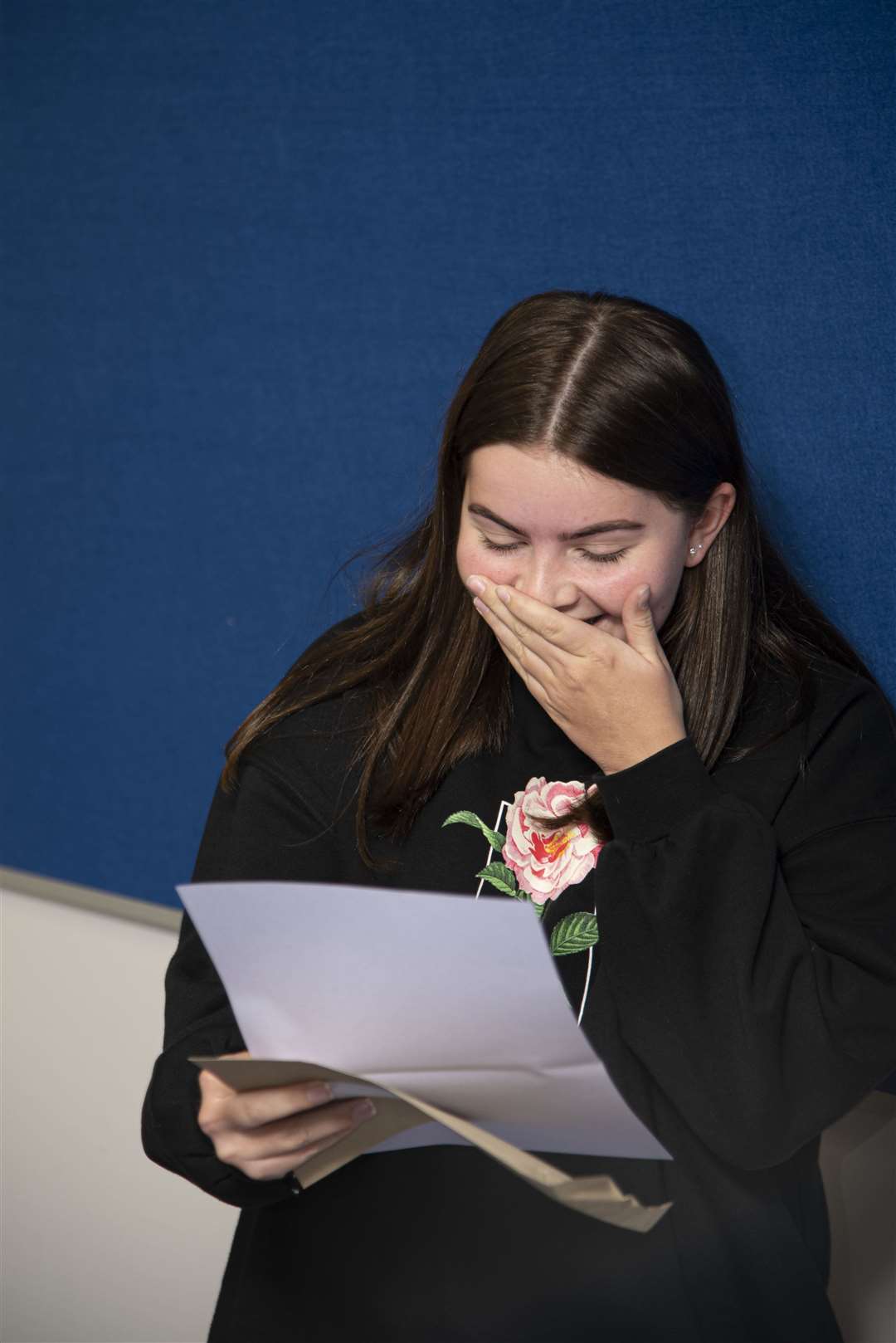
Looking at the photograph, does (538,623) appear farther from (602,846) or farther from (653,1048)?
(653,1048)

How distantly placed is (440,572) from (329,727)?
166 millimetres

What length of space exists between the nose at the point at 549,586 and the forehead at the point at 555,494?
0.12 feet

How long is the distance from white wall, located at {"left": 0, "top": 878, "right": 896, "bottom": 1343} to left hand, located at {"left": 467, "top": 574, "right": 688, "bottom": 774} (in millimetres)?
921

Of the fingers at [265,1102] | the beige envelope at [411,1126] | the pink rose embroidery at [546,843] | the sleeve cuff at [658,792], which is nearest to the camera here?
the beige envelope at [411,1126]

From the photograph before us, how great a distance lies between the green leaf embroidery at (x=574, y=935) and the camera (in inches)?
39.3

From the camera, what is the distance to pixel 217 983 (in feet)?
3.43

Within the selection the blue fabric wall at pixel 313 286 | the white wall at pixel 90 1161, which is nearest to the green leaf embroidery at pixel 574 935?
the blue fabric wall at pixel 313 286

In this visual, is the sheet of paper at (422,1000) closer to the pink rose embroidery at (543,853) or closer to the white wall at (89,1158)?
the pink rose embroidery at (543,853)

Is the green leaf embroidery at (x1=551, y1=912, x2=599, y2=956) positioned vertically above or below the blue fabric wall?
below

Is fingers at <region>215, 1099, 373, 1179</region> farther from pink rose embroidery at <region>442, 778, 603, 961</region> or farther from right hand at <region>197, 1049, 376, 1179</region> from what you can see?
pink rose embroidery at <region>442, 778, 603, 961</region>

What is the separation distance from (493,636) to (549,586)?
0.46ft

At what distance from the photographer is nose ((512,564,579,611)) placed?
98cm

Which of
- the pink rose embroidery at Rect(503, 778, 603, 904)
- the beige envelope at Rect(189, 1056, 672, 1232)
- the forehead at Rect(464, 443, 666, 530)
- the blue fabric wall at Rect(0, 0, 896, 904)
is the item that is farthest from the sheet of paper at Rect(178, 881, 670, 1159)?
the blue fabric wall at Rect(0, 0, 896, 904)

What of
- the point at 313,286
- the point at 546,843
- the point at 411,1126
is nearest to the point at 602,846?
the point at 546,843
